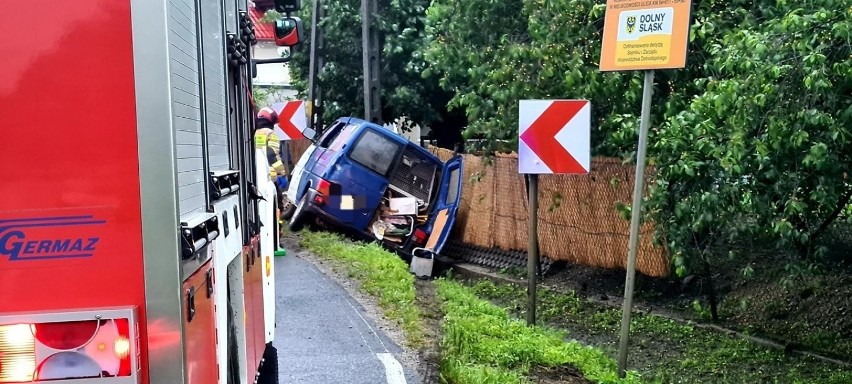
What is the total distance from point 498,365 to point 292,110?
11.3 metres

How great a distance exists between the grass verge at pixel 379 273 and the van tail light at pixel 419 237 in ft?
4.31

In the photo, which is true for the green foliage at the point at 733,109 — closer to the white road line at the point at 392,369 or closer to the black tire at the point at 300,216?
the white road line at the point at 392,369

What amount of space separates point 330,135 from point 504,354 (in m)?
10.5

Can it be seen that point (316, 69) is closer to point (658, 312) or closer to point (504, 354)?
point (658, 312)

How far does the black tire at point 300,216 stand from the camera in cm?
1555

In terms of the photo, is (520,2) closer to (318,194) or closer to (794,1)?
(318,194)

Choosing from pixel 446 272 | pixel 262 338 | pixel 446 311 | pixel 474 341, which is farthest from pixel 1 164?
pixel 446 272

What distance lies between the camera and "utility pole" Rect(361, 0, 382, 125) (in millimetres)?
18750

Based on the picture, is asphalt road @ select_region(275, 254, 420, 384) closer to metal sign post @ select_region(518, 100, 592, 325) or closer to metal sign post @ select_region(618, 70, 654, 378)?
metal sign post @ select_region(618, 70, 654, 378)

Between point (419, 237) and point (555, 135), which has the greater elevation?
point (555, 135)

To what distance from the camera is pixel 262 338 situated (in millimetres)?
5332

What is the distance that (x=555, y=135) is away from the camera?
734 centimetres

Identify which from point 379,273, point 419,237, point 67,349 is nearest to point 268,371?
point 67,349

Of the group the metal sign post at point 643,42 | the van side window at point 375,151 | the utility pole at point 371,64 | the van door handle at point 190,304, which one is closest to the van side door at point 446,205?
the van side window at point 375,151
